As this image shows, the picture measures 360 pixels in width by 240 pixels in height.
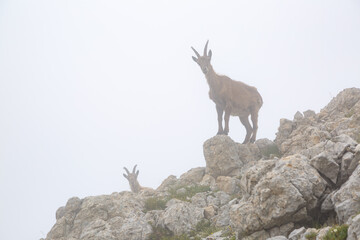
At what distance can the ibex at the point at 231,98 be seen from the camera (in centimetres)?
1708

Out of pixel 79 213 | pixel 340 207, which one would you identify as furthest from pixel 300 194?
pixel 79 213

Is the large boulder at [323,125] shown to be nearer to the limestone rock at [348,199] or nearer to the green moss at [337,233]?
the limestone rock at [348,199]

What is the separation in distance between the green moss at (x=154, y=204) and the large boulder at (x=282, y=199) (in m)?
5.68

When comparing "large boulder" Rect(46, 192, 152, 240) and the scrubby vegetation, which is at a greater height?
"large boulder" Rect(46, 192, 152, 240)

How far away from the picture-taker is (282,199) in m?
7.04

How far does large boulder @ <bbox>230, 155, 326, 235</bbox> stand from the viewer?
698cm

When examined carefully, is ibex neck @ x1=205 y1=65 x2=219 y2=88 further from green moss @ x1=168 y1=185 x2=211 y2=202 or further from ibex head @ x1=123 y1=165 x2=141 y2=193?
ibex head @ x1=123 y1=165 x2=141 y2=193

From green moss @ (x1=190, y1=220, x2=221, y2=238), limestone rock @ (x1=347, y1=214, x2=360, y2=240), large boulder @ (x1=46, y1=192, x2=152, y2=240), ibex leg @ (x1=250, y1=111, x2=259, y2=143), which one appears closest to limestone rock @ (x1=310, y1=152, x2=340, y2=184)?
limestone rock @ (x1=347, y1=214, x2=360, y2=240)

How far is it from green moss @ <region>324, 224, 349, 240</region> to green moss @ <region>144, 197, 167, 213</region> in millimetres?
8310

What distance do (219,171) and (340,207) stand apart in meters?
9.16

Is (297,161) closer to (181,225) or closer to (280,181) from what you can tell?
(280,181)

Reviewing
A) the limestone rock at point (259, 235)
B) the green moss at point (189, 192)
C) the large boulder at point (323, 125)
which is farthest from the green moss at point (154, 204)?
the limestone rock at point (259, 235)

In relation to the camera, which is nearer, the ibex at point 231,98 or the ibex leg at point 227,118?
the ibex leg at point 227,118

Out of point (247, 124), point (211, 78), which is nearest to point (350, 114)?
point (247, 124)
